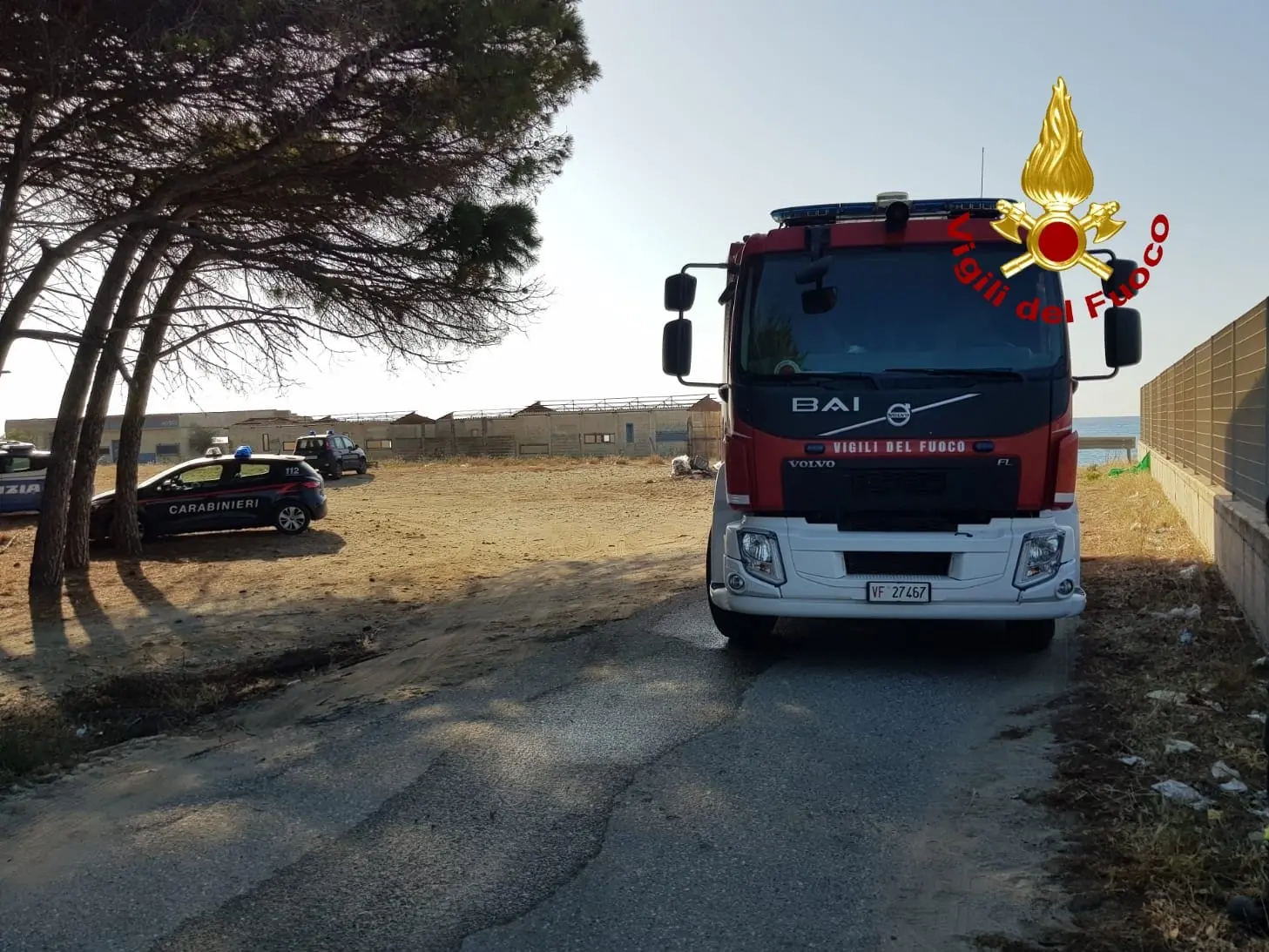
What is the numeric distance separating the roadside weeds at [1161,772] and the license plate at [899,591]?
3.45ft

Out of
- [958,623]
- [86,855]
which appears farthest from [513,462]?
[86,855]

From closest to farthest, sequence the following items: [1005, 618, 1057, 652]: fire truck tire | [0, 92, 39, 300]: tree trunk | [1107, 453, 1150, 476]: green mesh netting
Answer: [1005, 618, 1057, 652]: fire truck tire, [0, 92, 39, 300]: tree trunk, [1107, 453, 1150, 476]: green mesh netting

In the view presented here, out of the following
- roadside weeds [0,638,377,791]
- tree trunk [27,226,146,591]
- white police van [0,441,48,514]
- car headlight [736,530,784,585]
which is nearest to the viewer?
roadside weeds [0,638,377,791]

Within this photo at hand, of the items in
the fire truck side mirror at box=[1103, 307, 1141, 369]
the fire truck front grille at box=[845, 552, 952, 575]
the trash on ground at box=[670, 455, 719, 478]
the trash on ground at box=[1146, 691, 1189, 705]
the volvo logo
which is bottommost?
the trash on ground at box=[1146, 691, 1189, 705]

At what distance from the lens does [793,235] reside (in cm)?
690

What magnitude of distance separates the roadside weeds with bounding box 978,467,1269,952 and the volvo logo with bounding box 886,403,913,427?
1.92m

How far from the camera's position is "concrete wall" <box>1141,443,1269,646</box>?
6.81m

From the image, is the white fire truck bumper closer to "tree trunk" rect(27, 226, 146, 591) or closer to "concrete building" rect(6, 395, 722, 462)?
"tree trunk" rect(27, 226, 146, 591)

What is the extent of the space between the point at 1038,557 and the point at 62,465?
42.1ft

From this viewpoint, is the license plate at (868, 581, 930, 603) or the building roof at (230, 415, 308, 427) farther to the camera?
the building roof at (230, 415, 308, 427)

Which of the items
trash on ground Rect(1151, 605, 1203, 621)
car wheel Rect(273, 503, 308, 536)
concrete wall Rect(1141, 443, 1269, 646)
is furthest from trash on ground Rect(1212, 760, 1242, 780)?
car wheel Rect(273, 503, 308, 536)

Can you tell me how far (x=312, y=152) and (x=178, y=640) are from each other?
18.5ft

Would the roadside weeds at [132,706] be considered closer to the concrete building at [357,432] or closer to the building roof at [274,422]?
the concrete building at [357,432]

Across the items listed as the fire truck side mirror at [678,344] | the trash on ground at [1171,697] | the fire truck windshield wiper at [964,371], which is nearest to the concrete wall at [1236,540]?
the trash on ground at [1171,697]
